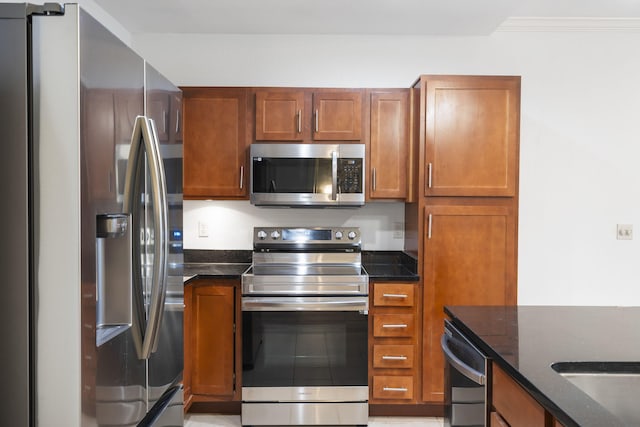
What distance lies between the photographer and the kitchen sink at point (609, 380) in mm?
1225

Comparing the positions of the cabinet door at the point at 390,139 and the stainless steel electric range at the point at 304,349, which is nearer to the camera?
the stainless steel electric range at the point at 304,349

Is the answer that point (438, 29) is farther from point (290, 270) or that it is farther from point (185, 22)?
point (290, 270)

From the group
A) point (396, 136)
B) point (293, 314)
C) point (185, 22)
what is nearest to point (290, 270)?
point (293, 314)

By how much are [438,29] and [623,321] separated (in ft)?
7.38

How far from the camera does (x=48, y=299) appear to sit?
1046 mm

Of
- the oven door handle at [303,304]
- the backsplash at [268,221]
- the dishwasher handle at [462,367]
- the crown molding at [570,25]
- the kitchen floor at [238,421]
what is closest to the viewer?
the dishwasher handle at [462,367]

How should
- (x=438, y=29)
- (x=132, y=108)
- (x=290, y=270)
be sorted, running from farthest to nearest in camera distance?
(x=438, y=29), (x=290, y=270), (x=132, y=108)

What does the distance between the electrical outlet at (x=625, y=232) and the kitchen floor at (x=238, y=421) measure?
1.80m

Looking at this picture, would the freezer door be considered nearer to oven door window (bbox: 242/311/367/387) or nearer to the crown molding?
oven door window (bbox: 242/311/367/387)

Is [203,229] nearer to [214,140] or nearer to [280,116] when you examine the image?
[214,140]

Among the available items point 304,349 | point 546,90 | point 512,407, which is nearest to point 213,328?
point 304,349

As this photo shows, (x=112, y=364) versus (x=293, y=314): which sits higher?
(x=112, y=364)

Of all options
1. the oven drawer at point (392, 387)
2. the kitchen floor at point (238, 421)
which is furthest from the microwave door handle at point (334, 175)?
the kitchen floor at point (238, 421)

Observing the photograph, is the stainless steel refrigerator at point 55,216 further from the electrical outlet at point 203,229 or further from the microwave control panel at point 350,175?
the electrical outlet at point 203,229
